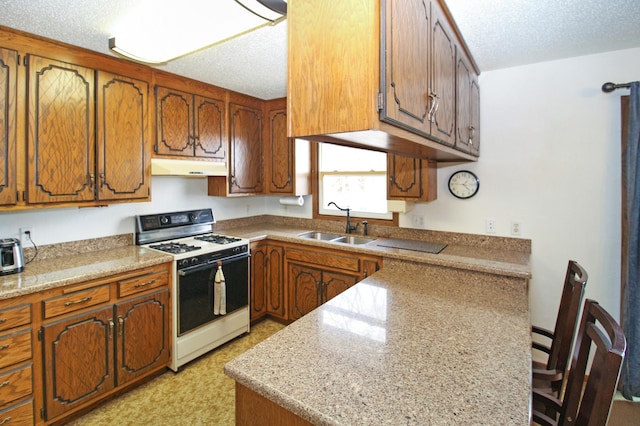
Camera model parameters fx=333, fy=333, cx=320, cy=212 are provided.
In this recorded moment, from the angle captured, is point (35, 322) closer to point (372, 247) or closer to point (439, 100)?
point (372, 247)

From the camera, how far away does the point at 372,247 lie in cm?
276

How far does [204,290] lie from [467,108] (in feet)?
7.92

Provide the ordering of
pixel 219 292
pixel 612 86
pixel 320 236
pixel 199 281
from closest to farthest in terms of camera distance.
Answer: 1. pixel 612 86
2. pixel 199 281
3. pixel 219 292
4. pixel 320 236

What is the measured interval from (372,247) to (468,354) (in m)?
A: 1.58

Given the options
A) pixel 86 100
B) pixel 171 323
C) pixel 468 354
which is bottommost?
pixel 171 323

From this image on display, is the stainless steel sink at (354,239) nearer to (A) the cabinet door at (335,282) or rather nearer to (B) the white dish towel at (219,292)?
(A) the cabinet door at (335,282)

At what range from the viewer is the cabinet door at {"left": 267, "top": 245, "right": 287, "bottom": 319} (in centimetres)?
332

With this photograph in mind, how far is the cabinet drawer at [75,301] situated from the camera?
192 cm

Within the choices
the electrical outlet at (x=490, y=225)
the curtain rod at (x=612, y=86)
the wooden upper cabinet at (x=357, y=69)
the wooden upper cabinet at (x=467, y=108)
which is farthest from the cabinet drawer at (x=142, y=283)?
the curtain rod at (x=612, y=86)

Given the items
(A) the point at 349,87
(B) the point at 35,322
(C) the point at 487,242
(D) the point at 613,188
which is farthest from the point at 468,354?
(B) the point at 35,322

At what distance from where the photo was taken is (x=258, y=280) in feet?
11.0

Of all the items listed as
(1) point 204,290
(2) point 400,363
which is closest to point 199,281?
(1) point 204,290

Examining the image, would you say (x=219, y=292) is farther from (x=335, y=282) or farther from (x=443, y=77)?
(x=443, y=77)

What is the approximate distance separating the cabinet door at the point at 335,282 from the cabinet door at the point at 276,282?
1.71 feet
